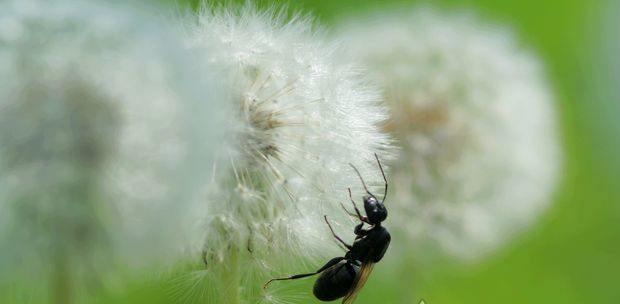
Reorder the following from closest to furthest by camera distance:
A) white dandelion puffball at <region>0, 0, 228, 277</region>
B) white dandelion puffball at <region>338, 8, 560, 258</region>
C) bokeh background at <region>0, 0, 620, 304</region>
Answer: white dandelion puffball at <region>0, 0, 228, 277</region>, white dandelion puffball at <region>338, 8, 560, 258</region>, bokeh background at <region>0, 0, 620, 304</region>

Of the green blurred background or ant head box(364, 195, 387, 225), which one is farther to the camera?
the green blurred background

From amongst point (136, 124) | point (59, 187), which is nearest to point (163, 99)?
point (136, 124)

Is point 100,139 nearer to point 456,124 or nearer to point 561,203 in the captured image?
point 456,124

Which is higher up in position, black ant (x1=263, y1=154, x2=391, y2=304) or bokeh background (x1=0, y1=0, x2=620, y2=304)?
black ant (x1=263, y1=154, x2=391, y2=304)

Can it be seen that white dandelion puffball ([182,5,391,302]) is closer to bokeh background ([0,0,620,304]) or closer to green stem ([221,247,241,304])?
green stem ([221,247,241,304])

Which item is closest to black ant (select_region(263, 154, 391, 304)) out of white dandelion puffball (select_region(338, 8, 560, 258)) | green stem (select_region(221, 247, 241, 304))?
green stem (select_region(221, 247, 241, 304))

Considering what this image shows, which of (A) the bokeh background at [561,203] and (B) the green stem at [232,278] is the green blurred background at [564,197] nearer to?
(A) the bokeh background at [561,203]
